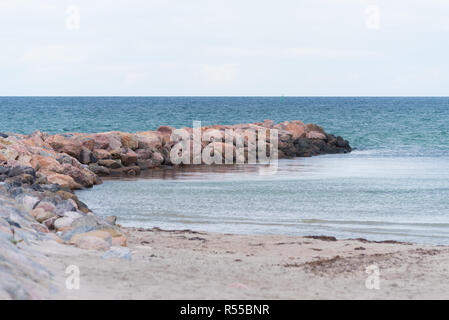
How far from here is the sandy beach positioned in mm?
7773

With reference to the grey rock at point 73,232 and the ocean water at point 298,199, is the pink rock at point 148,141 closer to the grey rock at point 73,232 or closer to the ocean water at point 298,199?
the ocean water at point 298,199

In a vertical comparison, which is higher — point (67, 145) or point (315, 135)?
point (67, 145)

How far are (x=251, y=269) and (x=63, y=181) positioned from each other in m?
11.2

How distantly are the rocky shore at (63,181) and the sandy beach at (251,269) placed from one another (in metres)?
0.33

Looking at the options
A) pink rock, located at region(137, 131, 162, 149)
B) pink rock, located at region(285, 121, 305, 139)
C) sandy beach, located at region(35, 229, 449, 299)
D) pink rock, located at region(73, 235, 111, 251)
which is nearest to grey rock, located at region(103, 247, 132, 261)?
sandy beach, located at region(35, 229, 449, 299)

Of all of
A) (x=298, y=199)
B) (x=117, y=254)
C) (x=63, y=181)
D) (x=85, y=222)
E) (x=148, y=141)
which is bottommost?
(x=298, y=199)

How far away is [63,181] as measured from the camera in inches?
764

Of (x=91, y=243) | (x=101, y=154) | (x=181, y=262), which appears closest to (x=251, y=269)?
(x=181, y=262)

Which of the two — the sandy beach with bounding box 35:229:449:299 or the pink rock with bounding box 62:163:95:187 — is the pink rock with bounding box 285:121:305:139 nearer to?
the pink rock with bounding box 62:163:95:187

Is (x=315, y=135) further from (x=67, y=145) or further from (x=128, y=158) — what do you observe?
(x=67, y=145)

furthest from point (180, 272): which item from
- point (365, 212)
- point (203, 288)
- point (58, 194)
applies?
point (365, 212)
